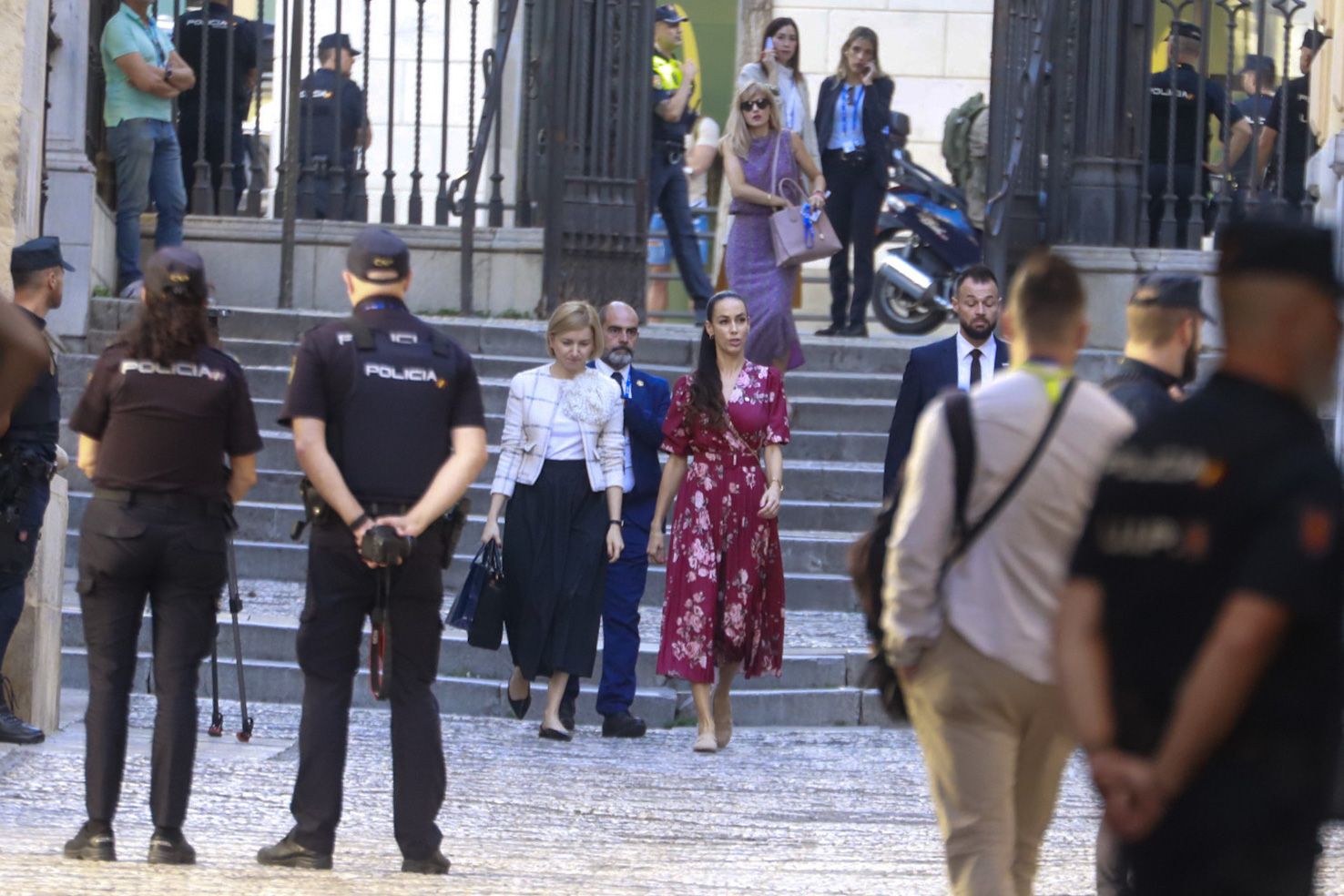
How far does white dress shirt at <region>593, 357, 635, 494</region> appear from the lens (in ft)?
33.8

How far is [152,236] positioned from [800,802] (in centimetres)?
683

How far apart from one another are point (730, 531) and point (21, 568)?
2868mm

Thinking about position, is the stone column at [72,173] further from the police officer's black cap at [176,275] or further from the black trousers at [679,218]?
the police officer's black cap at [176,275]

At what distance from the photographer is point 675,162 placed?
14938mm

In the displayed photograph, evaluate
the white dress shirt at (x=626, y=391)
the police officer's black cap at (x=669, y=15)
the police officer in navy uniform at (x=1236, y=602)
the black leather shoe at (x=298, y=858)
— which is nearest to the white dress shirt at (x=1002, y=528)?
the police officer in navy uniform at (x=1236, y=602)

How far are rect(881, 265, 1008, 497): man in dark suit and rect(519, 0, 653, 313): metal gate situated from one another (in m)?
5.55

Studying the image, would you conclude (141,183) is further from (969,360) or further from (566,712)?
(969,360)

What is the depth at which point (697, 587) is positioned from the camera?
9898 mm

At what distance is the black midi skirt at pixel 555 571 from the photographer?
9930mm

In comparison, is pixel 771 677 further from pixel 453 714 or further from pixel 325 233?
pixel 325 233

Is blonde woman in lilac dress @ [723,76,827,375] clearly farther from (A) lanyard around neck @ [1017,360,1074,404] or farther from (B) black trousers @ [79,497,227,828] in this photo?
(A) lanyard around neck @ [1017,360,1074,404]

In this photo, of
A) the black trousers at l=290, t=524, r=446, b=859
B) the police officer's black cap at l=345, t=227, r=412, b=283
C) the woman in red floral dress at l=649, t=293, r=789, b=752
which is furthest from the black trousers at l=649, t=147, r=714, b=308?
the black trousers at l=290, t=524, r=446, b=859

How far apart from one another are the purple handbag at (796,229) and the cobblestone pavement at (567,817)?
3.18 meters

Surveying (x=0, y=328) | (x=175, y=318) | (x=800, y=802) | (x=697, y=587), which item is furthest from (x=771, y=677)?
(x=0, y=328)
